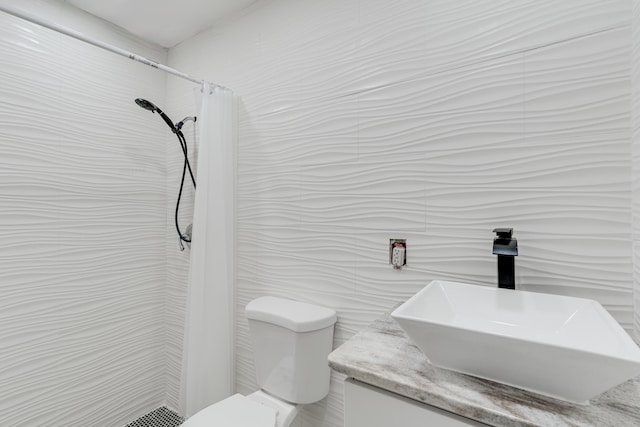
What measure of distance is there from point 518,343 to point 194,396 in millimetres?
1597

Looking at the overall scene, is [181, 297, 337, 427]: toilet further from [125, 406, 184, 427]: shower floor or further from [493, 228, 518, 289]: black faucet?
[125, 406, 184, 427]: shower floor

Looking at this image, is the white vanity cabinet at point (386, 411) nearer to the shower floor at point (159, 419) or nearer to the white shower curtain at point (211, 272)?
the white shower curtain at point (211, 272)

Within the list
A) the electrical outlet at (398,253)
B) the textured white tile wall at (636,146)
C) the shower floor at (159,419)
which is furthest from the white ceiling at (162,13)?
the shower floor at (159,419)

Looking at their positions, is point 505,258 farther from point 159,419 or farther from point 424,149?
point 159,419

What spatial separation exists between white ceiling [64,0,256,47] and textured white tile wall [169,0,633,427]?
186 millimetres

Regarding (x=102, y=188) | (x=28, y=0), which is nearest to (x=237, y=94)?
(x=102, y=188)

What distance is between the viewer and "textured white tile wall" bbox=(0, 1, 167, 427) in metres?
1.51

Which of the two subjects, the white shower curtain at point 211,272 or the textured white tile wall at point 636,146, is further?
the white shower curtain at point 211,272

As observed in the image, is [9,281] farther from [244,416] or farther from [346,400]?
[346,400]

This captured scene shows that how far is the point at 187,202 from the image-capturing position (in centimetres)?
201

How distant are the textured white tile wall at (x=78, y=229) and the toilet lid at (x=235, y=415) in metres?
1.01

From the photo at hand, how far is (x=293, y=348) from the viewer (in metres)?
1.28

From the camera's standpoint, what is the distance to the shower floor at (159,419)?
1.90 meters

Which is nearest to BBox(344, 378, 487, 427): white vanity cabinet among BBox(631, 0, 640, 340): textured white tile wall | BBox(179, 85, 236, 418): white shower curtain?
BBox(631, 0, 640, 340): textured white tile wall
